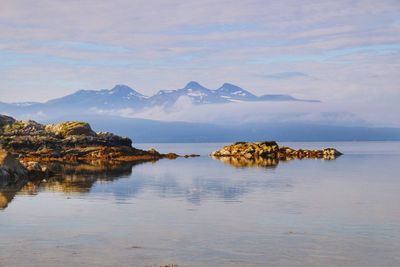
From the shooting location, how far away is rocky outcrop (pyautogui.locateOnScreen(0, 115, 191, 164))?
439 ft

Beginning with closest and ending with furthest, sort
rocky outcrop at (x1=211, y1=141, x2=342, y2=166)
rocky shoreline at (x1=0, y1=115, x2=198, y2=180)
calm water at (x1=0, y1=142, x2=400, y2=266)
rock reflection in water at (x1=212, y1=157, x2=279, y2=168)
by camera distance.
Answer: calm water at (x1=0, y1=142, x2=400, y2=266) → rock reflection in water at (x1=212, y1=157, x2=279, y2=168) → rocky shoreline at (x1=0, y1=115, x2=198, y2=180) → rocky outcrop at (x1=211, y1=141, x2=342, y2=166)

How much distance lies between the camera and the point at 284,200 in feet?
166

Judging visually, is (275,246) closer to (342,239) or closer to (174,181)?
(342,239)

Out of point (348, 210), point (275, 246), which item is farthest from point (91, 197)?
point (275, 246)

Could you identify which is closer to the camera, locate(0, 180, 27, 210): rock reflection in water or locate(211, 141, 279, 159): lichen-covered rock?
locate(0, 180, 27, 210): rock reflection in water

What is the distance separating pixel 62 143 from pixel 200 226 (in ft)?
358

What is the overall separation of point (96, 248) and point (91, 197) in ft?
81.1

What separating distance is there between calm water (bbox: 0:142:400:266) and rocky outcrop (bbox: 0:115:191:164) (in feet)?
237

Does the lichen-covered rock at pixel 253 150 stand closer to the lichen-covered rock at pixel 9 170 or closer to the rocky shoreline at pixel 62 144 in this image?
the rocky shoreline at pixel 62 144

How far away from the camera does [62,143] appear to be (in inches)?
5536

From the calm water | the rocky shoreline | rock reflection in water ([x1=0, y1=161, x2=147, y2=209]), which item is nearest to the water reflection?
rock reflection in water ([x1=0, y1=161, x2=147, y2=209])

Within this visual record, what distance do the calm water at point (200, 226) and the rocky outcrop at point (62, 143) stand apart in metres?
72.2

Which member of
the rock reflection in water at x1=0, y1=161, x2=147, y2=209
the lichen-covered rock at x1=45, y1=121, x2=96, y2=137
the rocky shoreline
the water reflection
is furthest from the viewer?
the lichen-covered rock at x1=45, y1=121, x2=96, y2=137

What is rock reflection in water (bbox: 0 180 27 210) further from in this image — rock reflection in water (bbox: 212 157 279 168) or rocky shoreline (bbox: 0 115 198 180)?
rocky shoreline (bbox: 0 115 198 180)
